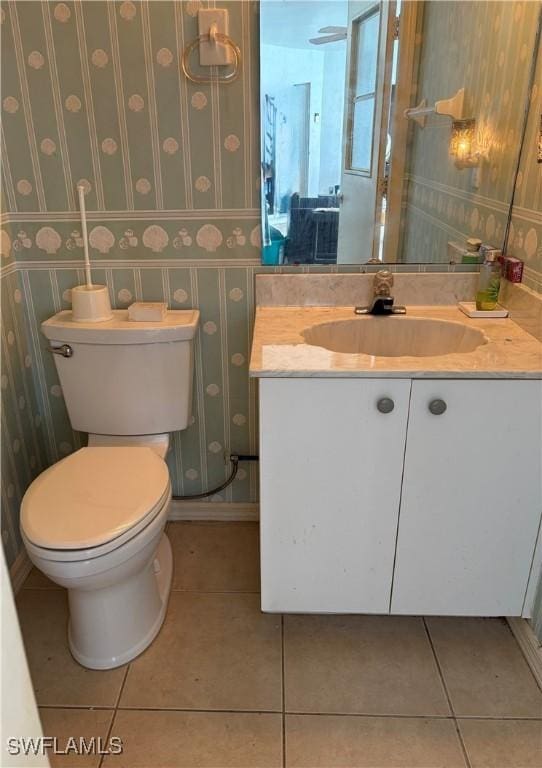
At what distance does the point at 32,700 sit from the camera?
62 cm

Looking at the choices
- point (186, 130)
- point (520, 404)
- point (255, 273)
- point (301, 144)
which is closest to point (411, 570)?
point (520, 404)

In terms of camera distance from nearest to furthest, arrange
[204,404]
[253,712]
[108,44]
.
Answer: [253,712]
[108,44]
[204,404]

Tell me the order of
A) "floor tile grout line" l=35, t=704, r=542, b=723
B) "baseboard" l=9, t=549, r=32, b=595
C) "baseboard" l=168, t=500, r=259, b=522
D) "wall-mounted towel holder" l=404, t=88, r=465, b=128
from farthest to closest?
"baseboard" l=168, t=500, r=259, b=522 → "baseboard" l=9, t=549, r=32, b=595 → "wall-mounted towel holder" l=404, t=88, r=465, b=128 → "floor tile grout line" l=35, t=704, r=542, b=723

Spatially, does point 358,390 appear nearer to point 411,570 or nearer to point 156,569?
point 411,570

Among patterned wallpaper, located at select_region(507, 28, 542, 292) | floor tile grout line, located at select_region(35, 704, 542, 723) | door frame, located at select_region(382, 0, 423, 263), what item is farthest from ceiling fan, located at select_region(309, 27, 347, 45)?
floor tile grout line, located at select_region(35, 704, 542, 723)

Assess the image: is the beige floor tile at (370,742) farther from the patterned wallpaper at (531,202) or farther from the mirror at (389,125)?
the mirror at (389,125)

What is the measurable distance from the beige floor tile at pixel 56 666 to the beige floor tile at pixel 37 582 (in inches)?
1.6

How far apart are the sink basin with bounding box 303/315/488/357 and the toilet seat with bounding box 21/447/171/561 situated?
2.00ft

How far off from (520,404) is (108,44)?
4.69 ft

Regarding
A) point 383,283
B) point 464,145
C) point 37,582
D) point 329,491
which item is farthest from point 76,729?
point 464,145

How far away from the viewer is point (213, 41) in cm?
149

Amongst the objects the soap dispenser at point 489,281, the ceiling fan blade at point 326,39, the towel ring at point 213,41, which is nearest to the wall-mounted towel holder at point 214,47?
the towel ring at point 213,41

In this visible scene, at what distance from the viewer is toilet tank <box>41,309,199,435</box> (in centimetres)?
161

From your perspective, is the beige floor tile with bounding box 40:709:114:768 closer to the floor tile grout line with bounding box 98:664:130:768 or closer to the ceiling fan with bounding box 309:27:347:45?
the floor tile grout line with bounding box 98:664:130:768
